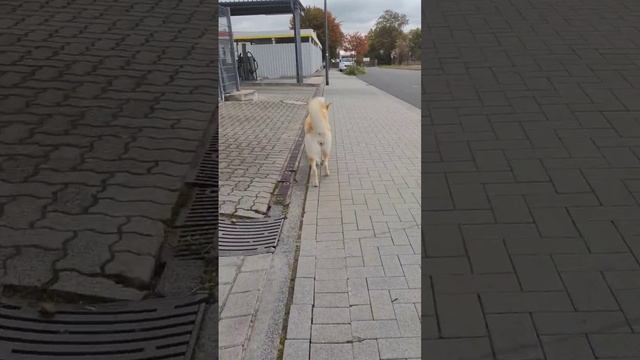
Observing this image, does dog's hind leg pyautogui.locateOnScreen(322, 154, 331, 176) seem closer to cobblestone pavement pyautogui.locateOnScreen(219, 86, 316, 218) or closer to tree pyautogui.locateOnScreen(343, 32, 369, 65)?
cobblestone pavement pyautogui.locateOnScreen(219, 86, 316, 218)

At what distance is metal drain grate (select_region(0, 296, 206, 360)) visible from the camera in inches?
77.7

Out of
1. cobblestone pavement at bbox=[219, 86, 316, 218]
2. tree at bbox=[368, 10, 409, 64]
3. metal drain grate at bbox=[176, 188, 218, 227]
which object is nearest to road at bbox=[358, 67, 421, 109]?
cobblestone pavement at bbox=[219, 86, 316, 218]

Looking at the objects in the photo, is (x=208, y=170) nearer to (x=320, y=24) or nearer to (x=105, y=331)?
(x=105, y=331)

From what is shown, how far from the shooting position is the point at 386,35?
76.7 m

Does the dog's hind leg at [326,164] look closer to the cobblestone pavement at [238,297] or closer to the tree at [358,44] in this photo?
the cobblestone pavement at [238,297]

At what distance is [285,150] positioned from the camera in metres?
5.75

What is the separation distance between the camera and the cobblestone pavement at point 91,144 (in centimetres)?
259

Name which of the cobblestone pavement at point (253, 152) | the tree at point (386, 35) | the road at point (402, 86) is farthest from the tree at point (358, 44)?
the cobblestone pavement at point (253, 152)
